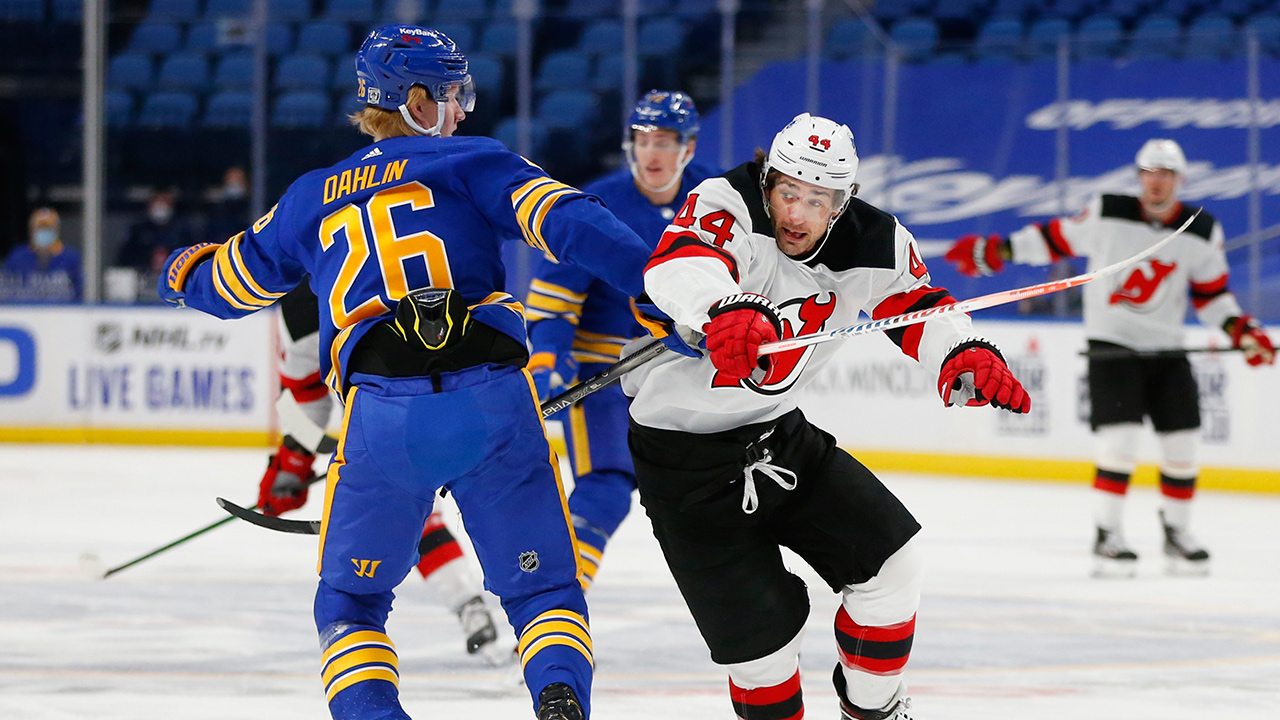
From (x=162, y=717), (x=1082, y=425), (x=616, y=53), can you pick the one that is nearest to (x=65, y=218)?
(x=616, y=53)

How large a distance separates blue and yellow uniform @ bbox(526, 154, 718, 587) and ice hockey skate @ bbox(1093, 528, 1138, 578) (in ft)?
7.14

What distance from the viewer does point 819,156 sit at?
8.14ft

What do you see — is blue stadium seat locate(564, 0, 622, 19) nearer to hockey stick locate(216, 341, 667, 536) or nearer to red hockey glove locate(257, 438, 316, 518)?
red hockey glove locate(257, 438, 316, 518)

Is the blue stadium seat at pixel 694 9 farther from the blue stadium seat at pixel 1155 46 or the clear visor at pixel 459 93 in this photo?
the clear visor at pixel 459 93

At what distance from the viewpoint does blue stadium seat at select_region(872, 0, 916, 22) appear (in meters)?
10.3

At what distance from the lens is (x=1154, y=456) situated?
7.75 m

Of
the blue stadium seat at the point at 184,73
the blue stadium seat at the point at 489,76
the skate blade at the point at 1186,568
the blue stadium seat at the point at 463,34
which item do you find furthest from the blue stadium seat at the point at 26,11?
the skate blade at the point at 1186,568

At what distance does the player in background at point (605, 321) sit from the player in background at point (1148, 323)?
184 centimetres

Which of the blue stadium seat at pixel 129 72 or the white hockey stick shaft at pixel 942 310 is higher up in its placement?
the blue stadium seat at pixel 129 72

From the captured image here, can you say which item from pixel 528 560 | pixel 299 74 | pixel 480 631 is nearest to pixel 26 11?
pixel 299 74

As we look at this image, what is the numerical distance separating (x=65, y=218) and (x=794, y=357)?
7.95 metres

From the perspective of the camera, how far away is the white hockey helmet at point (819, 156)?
8.13 feet

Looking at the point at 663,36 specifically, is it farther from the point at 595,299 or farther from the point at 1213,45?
the point at 595,299

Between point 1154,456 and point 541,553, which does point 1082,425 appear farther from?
point 541,553
